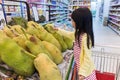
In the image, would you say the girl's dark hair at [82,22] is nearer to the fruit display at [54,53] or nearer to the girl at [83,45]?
the girl at [83,45]

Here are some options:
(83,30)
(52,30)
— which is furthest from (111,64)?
(52,30)

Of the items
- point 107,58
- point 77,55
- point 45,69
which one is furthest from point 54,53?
point 107,58

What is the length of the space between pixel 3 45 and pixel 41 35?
0.34 m

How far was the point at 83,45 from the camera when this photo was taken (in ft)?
4.17

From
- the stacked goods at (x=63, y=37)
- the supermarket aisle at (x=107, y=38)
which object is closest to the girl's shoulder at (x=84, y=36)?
the stacked goods at (x=63, y=37)

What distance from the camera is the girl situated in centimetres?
119

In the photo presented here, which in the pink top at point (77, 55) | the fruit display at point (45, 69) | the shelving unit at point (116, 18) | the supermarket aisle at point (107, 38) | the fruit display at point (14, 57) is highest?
the fruit display at point (14, 57)

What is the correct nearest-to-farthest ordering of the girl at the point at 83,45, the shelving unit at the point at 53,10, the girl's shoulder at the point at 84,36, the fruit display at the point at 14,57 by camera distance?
the fruit display at the point at 14,57 → the girl at the point at 83,45 → the girl's shoulder at the point at 84,36 → the shelving unit at the point at 53,10

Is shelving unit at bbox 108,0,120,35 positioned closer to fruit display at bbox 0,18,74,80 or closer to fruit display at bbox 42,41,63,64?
fruit display at bbox 42,41,63,64

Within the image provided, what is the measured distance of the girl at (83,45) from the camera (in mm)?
1188

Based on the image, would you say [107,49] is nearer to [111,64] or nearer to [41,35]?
[111,64]

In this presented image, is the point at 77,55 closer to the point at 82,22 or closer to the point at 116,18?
the point at 82,22

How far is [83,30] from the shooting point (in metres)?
1.36

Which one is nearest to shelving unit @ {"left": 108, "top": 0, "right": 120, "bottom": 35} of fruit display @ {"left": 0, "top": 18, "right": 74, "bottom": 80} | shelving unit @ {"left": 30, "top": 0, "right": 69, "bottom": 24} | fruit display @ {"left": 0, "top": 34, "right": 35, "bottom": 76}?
shelving unit @ {"left": 30, "top": 0, "right": 69, "bottom": 24}
